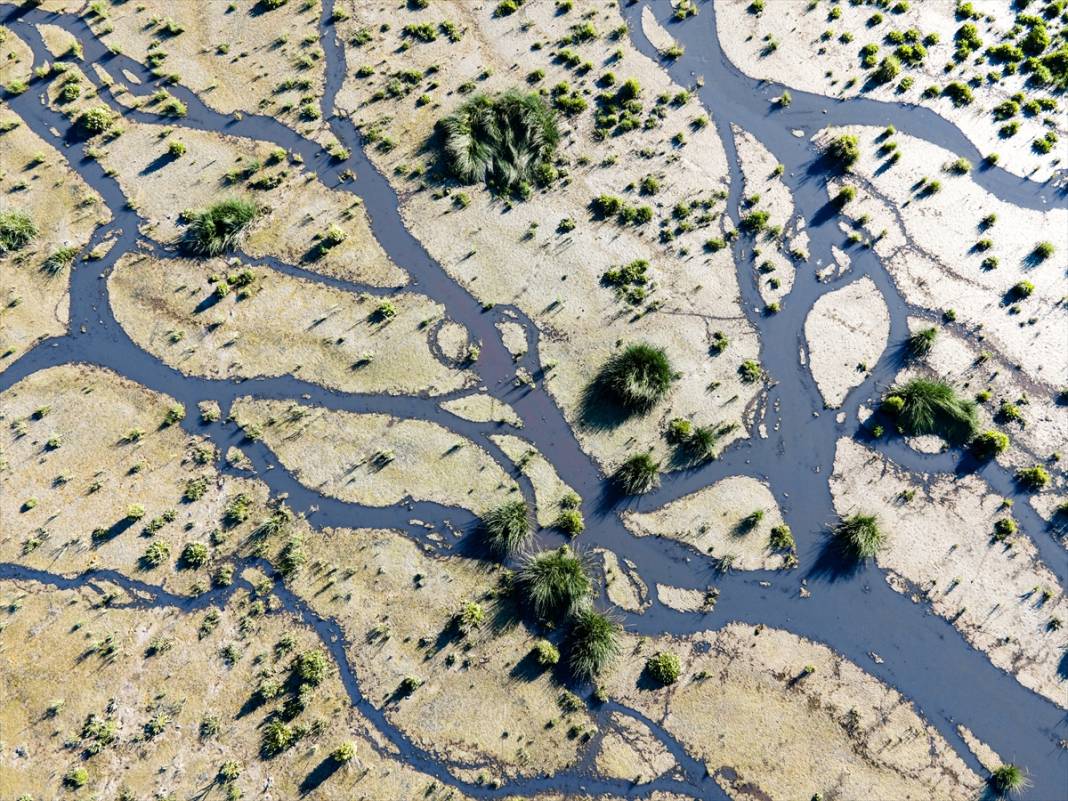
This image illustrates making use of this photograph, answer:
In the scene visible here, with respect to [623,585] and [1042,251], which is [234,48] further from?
[1042,251]

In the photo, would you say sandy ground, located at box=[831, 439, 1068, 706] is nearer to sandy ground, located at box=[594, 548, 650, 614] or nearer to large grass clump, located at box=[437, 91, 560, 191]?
sandy ground, located at box=[594, 548, 650, 614]

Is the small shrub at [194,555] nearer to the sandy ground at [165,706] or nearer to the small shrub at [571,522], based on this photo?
the sandy ground at [165,706]

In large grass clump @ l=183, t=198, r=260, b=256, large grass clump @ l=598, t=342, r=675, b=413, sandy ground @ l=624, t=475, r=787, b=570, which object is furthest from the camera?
large grass clump @ l=183, t=198, r=260, b=256

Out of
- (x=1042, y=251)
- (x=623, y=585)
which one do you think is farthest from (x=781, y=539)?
(x=1042, y=251)

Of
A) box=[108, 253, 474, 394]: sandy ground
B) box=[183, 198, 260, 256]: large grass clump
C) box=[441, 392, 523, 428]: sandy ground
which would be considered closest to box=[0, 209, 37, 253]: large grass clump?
box=[108, 253, 474, 394]: sandy ground

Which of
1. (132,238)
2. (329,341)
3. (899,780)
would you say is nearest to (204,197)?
(132,238)
